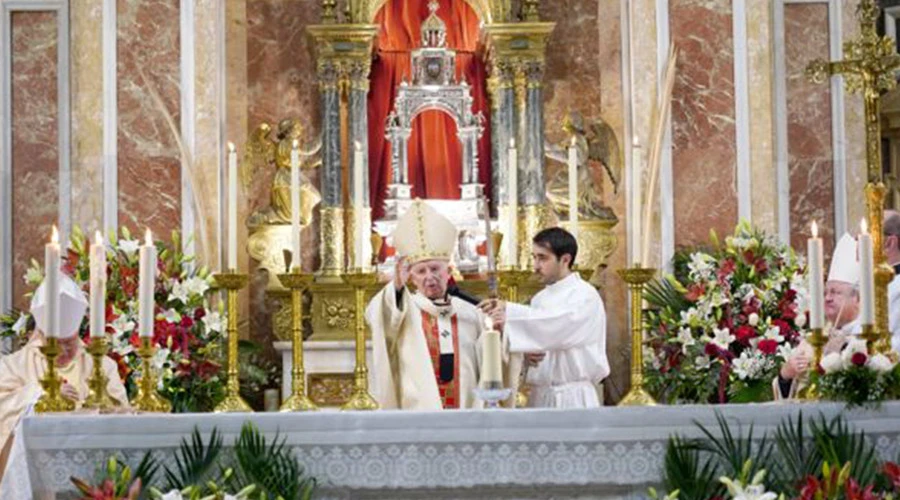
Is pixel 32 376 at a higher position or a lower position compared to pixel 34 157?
lower

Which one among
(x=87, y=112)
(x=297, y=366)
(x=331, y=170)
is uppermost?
(x=87, y=112)

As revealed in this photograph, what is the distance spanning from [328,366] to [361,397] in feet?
14.5

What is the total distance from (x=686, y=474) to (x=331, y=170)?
252 inches

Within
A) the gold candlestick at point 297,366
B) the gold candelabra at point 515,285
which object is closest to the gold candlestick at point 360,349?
the gold candlestick at point 297,366

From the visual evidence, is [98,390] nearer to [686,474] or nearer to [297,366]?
[297,366]

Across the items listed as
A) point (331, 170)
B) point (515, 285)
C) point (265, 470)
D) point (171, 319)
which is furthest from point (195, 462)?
point (331, 170)

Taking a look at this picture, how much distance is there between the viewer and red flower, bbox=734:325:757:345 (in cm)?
1055

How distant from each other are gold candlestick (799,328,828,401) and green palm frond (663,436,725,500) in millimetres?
651

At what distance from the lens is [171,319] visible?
10703 millimetres

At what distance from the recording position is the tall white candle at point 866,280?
6660mm

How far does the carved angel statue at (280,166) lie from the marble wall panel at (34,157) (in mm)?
1312

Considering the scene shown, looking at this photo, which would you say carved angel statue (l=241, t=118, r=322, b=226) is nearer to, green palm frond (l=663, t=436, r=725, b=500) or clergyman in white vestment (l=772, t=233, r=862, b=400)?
clergyman in white vestment (l=772, t=233, r=862, b=400)

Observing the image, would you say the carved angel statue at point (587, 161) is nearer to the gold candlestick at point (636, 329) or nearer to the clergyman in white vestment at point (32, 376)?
the clergyman in white vestment at point (32, 376)

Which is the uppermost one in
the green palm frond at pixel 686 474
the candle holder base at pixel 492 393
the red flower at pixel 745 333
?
the red flower at pixel 745 333
